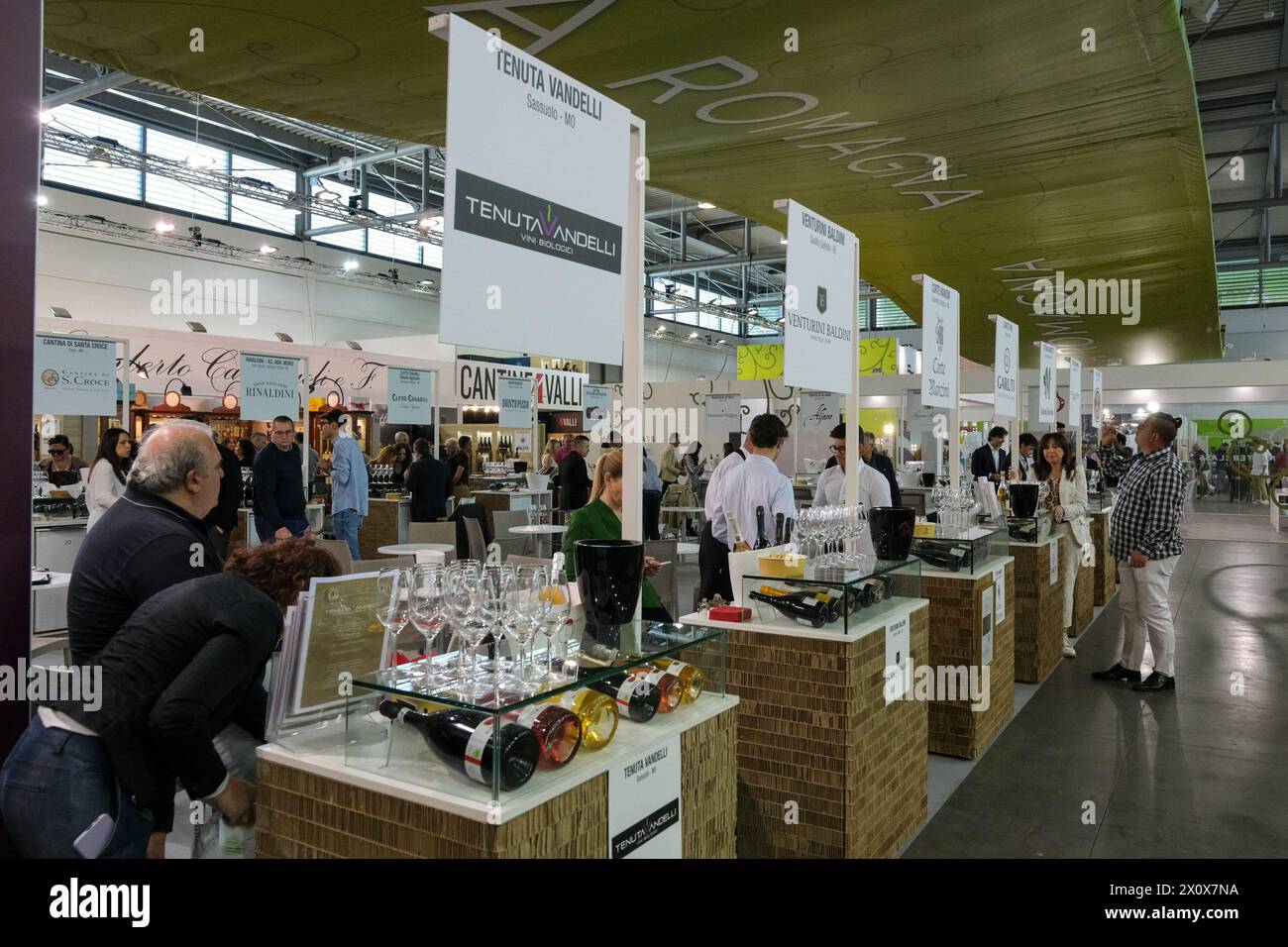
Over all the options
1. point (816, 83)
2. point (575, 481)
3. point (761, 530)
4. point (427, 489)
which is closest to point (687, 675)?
point (816, 83)

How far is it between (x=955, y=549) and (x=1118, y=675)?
2.10 meters

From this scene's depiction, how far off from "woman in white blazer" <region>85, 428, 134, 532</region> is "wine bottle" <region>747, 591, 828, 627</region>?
4.60m

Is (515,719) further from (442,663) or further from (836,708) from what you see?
(836,708)

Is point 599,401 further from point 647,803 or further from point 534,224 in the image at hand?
point 647,803

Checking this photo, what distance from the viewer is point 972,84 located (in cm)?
353

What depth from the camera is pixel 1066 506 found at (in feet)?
20.3

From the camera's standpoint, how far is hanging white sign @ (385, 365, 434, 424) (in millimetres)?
9785

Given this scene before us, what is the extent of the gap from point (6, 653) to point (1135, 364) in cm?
1728

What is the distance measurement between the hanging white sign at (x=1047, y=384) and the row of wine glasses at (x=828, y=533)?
4.47 meters

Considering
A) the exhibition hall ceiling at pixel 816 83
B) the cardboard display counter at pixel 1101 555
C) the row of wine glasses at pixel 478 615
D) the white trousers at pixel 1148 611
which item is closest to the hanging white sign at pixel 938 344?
the exhibition hall ceiling at pixel 816 83

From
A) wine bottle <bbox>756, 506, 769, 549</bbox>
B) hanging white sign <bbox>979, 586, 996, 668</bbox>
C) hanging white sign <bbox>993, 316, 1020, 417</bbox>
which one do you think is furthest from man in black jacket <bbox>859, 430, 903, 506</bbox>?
hanging white sign <bbox>979, 586, 996, 668</bbox>

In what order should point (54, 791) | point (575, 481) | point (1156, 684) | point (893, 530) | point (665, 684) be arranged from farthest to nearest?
point (575, 481) < point (1156, 684) < point (893, 530) < point (665, 684) < point (54, 791)

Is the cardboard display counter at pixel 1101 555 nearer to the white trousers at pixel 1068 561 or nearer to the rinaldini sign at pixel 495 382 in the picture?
the white trousers at pixel 1068 561
